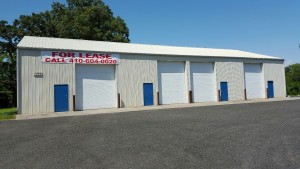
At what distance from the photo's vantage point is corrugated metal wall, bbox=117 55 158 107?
2333cm

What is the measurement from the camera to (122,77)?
23.4m

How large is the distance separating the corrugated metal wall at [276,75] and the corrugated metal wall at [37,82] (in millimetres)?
23989

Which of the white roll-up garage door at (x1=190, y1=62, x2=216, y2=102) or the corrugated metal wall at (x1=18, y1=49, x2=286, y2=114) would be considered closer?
the corrugated metal wall at (x1=18, y1=49, x2=286, y2=114)

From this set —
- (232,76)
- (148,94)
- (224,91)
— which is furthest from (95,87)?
(232,76)

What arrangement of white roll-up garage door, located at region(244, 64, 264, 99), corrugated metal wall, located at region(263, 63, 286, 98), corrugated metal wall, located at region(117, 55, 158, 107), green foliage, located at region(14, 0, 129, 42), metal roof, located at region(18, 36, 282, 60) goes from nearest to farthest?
metal roof, located at region(18, 36, 282, 60) → corrugated metal wall, located at region(117, 55, 158, 107) → white roll-up garage door, located at region(244, 64, 264, 99) → corrugated metal wall, located at region(263, 63, 286, 98) → green foliage, located at region(14, 0, 129, 42)

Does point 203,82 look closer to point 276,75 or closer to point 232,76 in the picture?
point 232,76

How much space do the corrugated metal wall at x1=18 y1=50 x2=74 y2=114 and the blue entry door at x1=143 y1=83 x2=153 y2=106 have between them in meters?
7.31

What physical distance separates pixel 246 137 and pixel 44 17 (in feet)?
140

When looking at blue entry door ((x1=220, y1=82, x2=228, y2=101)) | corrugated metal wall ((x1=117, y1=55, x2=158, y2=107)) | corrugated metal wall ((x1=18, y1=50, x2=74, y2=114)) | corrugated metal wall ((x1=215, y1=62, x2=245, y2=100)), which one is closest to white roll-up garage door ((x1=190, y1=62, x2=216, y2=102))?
corrugated metal wall ((x1=215, y1=62, x2=245, y2=100))

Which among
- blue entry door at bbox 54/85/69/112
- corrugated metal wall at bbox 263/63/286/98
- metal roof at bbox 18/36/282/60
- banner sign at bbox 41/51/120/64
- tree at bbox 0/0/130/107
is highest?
tree at bbox 0/0/130/107

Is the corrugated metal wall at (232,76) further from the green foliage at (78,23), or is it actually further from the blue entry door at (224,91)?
the green foliage at (78,23)

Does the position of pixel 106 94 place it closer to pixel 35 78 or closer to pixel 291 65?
pixel 35 78

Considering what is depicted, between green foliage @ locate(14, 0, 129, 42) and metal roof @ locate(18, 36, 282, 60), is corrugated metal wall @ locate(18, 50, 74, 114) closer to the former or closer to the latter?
metal roof @ locate(18, 36, 282, 60)

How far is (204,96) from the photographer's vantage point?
27.7 meters
